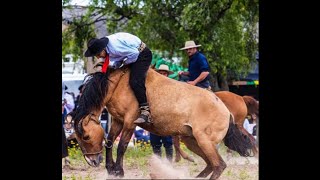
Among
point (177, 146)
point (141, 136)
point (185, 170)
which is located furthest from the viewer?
point (141, 136)

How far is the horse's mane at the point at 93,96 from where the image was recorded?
27.4 ft

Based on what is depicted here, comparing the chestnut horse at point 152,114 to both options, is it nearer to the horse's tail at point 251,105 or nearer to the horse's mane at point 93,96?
the horse's mane at point 93,96

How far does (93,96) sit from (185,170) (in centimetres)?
136

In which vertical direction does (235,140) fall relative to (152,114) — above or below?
below

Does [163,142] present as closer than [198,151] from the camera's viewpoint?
No

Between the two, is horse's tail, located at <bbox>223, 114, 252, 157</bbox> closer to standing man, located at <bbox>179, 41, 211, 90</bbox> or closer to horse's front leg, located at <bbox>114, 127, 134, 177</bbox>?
standing man, located at <bbox>179, 41, 211, 90</bbox>

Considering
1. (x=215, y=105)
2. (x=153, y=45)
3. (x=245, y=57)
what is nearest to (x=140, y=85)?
(x=215, y=105)

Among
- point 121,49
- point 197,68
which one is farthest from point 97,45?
point 197,68

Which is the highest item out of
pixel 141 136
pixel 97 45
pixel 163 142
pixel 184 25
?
pixel 97 45

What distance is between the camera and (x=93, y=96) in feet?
27.3

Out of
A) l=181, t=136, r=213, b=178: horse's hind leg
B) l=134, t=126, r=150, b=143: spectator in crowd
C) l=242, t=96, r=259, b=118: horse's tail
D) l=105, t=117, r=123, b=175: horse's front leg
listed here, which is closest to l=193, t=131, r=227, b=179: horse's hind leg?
l=181, t=136, r=213, b=178: horse's hind leg

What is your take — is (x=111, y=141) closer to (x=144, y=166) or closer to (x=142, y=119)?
(x=142, y=119)

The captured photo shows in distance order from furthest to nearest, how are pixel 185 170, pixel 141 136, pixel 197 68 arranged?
1. pixel 141 136
2. pixel 197 68
3. pixel 185 170
